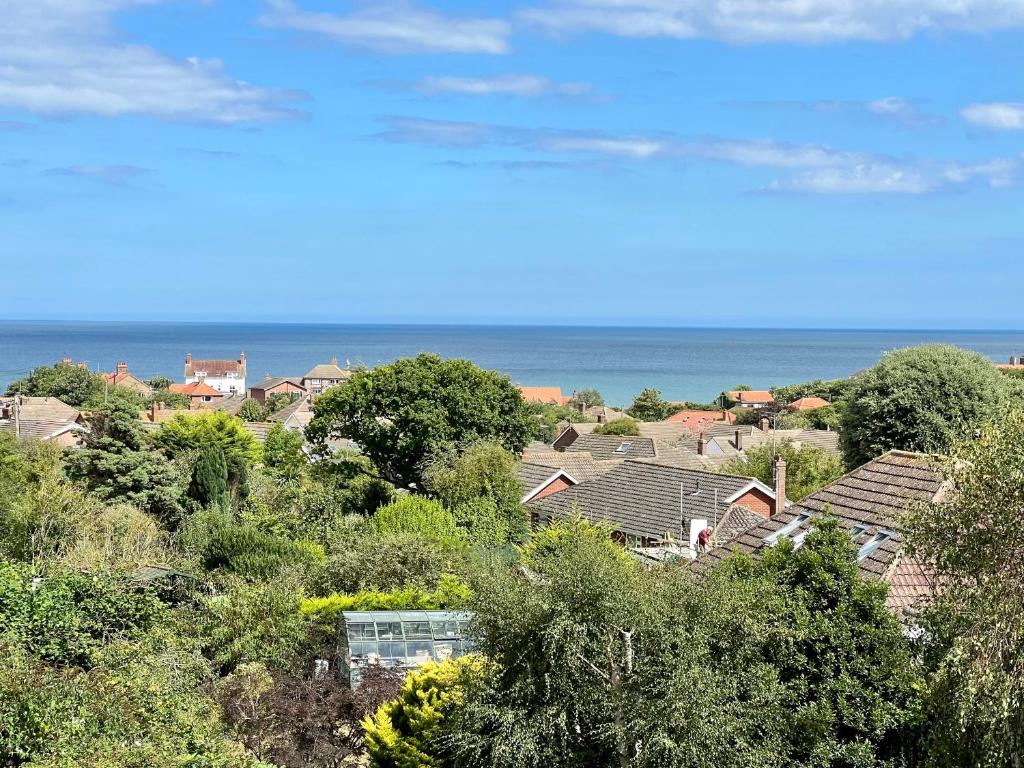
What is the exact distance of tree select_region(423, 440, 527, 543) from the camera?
118ft

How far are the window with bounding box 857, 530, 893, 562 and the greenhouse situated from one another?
672 centimetres

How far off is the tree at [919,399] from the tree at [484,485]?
41.3 ft

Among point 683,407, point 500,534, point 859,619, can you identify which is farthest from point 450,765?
point 683,407

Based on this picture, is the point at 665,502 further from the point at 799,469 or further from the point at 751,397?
the point at 751,397

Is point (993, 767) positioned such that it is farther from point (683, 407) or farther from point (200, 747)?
point (683, 407)

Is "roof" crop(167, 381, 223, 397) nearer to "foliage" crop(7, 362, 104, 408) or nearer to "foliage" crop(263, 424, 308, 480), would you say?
"foliage" crop(7, 362, 104, 408)

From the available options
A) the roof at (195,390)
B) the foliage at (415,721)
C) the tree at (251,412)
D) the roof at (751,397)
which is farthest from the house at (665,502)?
the roof at (195,390)

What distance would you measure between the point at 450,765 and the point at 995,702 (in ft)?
24.6

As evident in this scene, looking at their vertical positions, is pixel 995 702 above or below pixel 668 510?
above

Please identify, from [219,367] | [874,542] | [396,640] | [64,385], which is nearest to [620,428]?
[64,385]

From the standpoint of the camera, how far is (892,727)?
11.8 m

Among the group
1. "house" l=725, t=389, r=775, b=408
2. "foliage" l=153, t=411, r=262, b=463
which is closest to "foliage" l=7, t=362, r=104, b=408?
"foliage" l=153, t=411, r=262, b=463

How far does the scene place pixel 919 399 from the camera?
85.4 feet

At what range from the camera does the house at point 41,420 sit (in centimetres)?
5271
